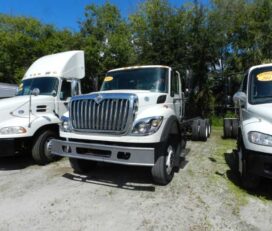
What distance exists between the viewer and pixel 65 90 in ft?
25.9

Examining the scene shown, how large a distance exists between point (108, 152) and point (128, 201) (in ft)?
2.90

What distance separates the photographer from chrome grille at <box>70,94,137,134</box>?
473 cm

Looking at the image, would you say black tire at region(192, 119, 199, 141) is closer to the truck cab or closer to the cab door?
the cab door

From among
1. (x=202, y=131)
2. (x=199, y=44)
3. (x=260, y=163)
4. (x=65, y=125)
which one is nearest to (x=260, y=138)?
(x=260, y=163)

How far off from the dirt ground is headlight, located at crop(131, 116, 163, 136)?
1.08 m

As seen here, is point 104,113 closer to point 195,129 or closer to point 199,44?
point 195,129

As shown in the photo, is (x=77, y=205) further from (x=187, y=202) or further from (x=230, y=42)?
(x=230, y=42)

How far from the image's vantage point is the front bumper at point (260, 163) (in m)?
4.15

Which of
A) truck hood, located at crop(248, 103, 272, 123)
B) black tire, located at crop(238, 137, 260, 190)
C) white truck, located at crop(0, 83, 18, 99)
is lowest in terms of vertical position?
black tire, located at crop(238, 137, 260, 190)

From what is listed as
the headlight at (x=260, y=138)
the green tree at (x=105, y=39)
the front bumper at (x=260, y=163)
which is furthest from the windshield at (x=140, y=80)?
the green tree at (x=105, y=39)

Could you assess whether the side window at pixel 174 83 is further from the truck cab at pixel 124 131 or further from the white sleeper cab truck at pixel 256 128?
the white sleeper cab truck at pixel 256 128

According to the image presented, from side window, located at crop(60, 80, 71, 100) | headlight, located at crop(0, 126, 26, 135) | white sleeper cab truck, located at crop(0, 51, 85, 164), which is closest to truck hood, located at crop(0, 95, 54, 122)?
white sleeper cab truck, located at crop(0, 51, 85, 164)

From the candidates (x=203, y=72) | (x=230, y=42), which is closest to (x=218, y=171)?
(x=203, y=72)

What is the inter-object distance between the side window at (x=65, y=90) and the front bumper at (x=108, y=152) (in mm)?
2714
